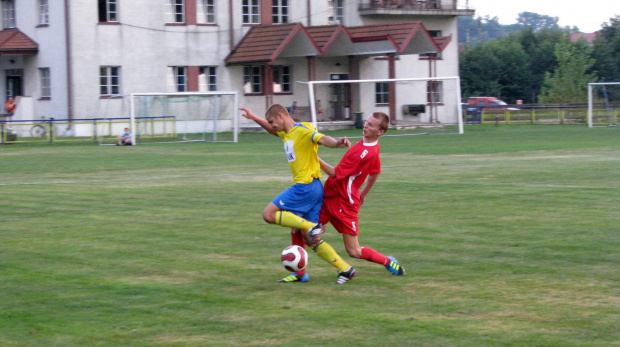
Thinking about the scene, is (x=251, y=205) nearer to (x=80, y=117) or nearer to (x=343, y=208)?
(x=343, y=208)

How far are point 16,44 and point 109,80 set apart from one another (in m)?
4.55

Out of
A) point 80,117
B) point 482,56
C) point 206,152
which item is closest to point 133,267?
point 206,152

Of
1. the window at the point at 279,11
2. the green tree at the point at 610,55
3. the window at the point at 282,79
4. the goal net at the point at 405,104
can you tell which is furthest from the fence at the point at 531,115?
the green tree at the point at 610,55

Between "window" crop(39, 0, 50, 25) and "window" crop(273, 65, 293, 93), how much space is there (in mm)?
11649

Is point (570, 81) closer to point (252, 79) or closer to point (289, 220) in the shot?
point (252, 79)

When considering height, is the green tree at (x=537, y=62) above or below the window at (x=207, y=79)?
above

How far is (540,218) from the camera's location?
11438mm

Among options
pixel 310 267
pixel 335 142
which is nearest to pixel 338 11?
pixel 310 267

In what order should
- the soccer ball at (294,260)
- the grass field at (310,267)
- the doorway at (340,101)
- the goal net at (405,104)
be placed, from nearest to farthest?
the grass field at (310,267), the soccer ball at (294,260), the goal net at (405,104), the doorway at (340,101)

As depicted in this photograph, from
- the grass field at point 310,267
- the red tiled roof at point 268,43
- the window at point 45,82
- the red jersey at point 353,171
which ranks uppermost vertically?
the red tiled roof at point 268,43

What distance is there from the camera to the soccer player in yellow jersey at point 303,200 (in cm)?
767

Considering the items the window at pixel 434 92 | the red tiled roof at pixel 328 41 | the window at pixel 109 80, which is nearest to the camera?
the window at pixel 109 80

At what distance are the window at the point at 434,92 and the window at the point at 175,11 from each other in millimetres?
12572

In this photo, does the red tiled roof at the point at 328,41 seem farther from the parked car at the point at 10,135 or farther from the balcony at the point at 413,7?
the parked car at the point at 10,135
